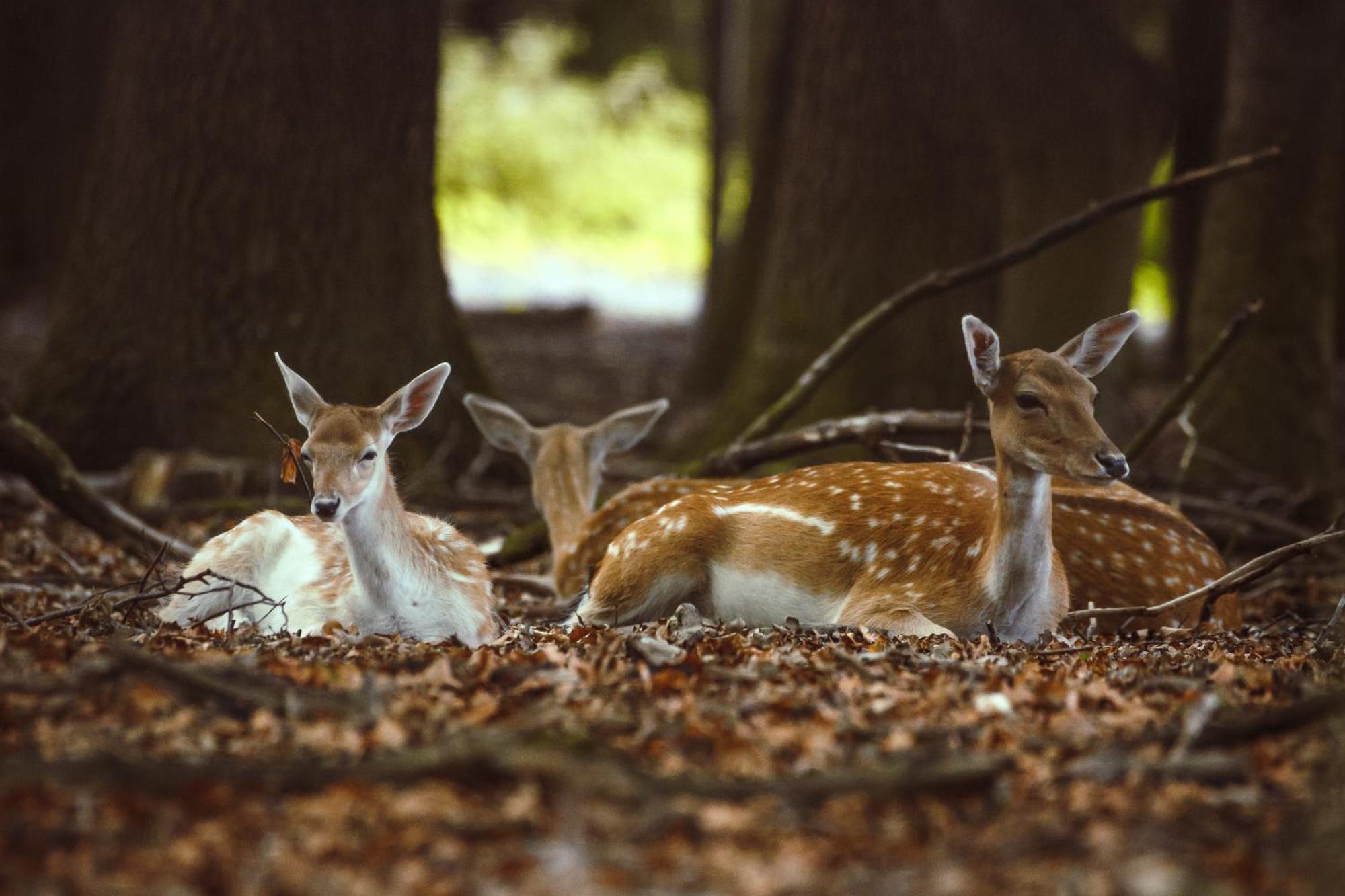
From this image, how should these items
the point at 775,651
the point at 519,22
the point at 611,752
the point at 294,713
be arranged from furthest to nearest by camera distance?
the point at 519,22 → the point at 775,651 → the point at 294,713 → the point at 611,752

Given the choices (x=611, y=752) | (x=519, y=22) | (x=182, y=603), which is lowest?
(x=182, y=603)

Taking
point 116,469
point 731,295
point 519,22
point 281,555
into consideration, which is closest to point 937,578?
point 281,555

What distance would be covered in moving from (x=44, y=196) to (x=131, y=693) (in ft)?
33.1

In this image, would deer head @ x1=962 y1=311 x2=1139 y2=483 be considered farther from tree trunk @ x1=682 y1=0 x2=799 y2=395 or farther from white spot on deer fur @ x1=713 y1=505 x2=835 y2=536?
tree trunk @ x1=682 y1=0 x2=799 y2=395

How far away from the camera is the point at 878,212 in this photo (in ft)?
27.6

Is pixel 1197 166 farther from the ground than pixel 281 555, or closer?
farther from the ground

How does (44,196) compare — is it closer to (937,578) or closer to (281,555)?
(281,555)

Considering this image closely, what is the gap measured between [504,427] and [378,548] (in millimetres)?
1985

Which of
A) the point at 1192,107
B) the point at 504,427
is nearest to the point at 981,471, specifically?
the point at 504,427

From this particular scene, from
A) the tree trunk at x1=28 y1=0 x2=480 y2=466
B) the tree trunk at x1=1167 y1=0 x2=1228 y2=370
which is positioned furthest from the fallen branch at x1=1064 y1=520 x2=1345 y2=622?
the tree trunk at x1=1167 y1=0 x2=1228 y2=370

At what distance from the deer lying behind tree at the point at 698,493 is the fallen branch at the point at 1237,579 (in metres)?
0.29

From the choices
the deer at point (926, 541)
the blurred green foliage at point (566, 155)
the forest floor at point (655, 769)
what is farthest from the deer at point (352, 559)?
the blurred green foliage at point (566, 155)

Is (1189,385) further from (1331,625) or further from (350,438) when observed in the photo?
(350,438)

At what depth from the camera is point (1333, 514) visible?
733 centimetres
